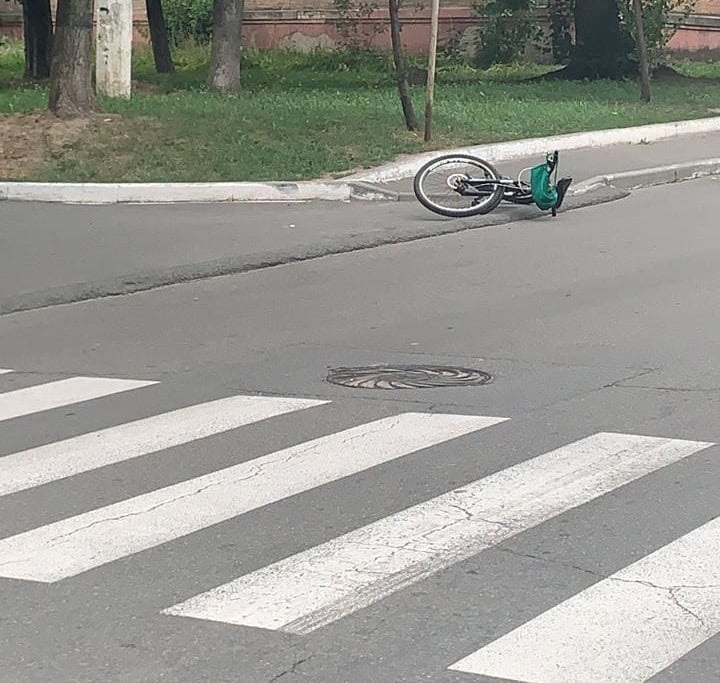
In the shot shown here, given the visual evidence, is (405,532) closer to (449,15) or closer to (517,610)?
(517,610)

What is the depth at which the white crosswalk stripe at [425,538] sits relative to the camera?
485 centimetres

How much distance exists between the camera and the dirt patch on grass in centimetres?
1756

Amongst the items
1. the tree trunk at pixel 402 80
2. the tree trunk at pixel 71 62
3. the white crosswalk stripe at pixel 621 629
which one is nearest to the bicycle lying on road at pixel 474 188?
the tree trunk at pixel 402 80

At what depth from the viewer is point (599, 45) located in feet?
107

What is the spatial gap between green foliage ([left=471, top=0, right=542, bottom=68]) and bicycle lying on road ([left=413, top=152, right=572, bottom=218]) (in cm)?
2489

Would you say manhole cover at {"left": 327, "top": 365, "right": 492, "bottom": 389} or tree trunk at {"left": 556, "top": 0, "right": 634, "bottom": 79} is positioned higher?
tree trunk at {"left": 556, "top": 0, "right": 634, "bottom": 79}

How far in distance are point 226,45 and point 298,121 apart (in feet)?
23.6

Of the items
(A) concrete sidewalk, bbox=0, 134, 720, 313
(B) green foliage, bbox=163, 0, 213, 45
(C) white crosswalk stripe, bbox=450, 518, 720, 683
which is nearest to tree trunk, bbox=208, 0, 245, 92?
(A) concrete sidewalk, bbox=0, 134, 720, 313

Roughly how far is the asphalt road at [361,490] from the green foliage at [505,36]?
29.6 metres

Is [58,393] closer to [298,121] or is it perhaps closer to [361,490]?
[361,490]

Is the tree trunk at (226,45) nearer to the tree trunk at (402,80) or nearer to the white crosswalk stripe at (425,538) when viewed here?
the tree trunk at (402,80)

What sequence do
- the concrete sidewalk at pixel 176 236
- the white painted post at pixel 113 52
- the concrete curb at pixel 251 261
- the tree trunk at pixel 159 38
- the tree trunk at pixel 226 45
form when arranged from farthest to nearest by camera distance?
the tree trunk at pixel 159 38, the tree trunk at pixel 226 45, the white painted post at pixel 113 52, the concrete sidewalk at pixel 176 236, the concrete curb at pixel 251 261

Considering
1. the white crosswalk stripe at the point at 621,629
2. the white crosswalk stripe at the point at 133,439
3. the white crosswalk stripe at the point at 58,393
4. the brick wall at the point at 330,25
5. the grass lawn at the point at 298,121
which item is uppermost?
the brick wall at the point at 330,25

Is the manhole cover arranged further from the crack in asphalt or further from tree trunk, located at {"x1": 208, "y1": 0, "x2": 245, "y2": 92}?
tree trunk, located at {"x1": 208, "y1": 0, "x2": 245, "y2": 92}
